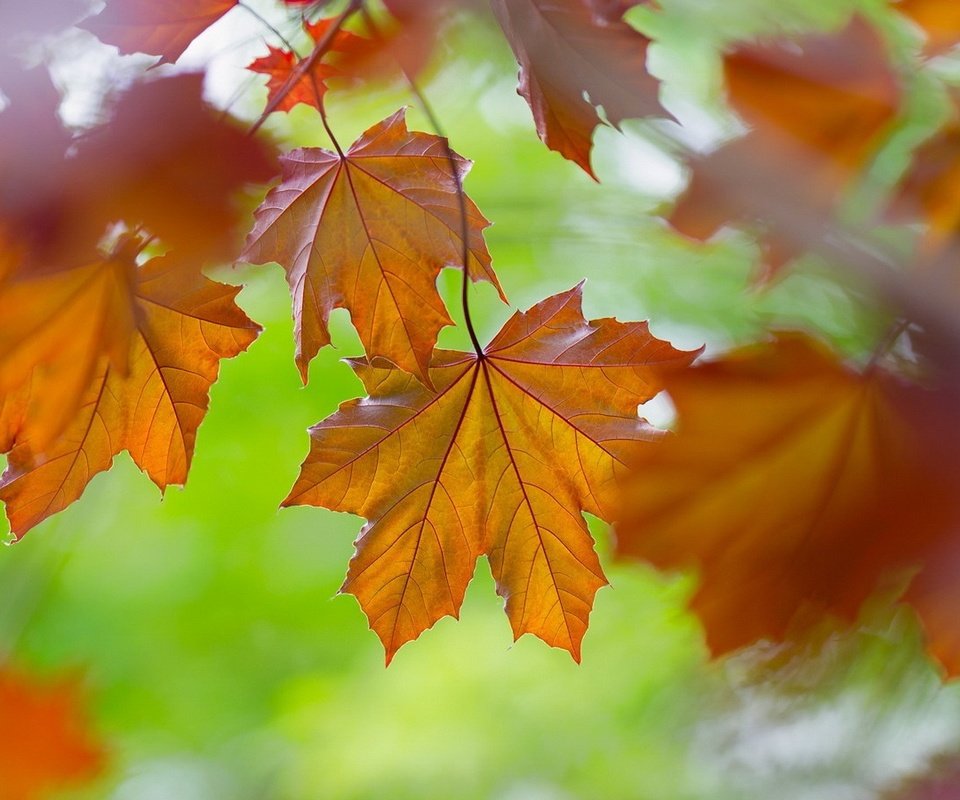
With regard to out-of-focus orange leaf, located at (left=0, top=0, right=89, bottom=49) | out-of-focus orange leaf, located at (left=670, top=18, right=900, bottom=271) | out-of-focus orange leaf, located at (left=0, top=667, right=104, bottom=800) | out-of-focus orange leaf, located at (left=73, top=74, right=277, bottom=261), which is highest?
out-of-focus orange leaf, located at (left=0, top=0, right=89, bottom=49)

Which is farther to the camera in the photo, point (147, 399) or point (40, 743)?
point (40, 743)

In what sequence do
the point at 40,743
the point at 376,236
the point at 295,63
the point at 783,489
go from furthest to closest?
the point at 40,743 → the point at 295,63 → the point at 376,236 → the point at 783,489

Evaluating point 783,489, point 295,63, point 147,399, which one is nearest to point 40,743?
point 147,399

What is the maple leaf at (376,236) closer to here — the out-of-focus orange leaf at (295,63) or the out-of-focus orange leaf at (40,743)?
the out-of-focus orange leaf at (295,63)

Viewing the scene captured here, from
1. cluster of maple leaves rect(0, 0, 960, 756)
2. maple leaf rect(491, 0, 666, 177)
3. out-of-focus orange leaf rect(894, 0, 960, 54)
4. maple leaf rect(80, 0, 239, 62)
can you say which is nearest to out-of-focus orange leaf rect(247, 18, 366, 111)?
cluster of maple leaves rect(0, 0, 960, 756)

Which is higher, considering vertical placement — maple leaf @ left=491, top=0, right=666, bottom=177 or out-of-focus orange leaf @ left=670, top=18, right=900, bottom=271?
maple leaf @ left=491, top=0, right=666, bottom=177

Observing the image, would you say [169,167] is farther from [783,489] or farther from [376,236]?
[783,489]

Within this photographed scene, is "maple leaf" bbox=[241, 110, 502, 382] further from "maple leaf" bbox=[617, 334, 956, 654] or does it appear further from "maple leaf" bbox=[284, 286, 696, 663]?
"maple leaf" bbox=[617, 334, 956, 654]

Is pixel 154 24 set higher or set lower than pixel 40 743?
higher
